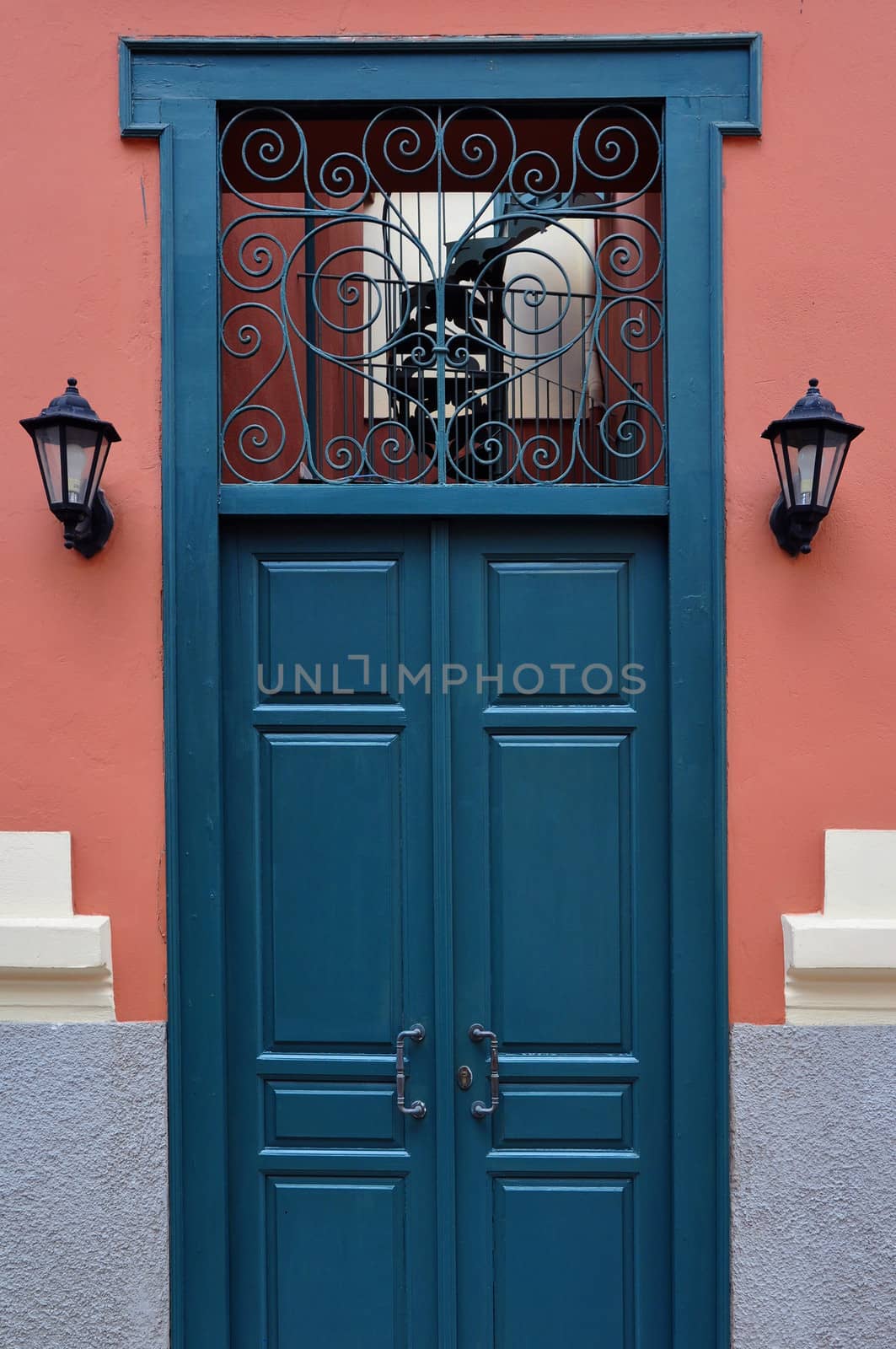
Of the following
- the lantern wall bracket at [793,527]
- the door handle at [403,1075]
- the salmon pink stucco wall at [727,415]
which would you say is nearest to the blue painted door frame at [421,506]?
the salmon pink stucco wall at [727,415]

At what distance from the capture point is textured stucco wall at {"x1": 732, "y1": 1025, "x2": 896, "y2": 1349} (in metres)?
3.02

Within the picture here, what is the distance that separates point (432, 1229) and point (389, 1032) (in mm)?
644

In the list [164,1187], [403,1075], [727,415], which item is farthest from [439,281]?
[164,1187]

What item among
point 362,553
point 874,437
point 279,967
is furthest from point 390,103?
point 279,967

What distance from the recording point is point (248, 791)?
3199 millimetres

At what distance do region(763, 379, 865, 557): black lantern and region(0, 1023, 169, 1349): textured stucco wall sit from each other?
2526mm

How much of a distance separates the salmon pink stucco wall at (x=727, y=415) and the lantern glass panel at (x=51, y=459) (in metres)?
0.25

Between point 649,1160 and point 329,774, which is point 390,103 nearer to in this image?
point 329,774

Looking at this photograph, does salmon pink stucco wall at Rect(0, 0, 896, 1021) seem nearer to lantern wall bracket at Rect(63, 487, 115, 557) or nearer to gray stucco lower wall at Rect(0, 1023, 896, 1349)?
lantern wall bracket at Rect(63, 487, 115, 557)

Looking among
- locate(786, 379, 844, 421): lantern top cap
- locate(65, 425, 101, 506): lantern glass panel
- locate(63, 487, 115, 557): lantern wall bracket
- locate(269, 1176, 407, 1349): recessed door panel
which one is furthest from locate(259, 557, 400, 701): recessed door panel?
locate(269, 1176, 407, 1349): recessed door panel

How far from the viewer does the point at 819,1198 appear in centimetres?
303

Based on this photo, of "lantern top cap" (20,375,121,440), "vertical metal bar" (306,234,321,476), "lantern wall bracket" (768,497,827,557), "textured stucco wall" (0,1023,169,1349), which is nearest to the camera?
"lantern top cap" (20,375,121,440)

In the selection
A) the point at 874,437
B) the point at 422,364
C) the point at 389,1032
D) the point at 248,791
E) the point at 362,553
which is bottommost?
the point at 389,1032

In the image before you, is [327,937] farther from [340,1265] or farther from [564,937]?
[340,1265]
